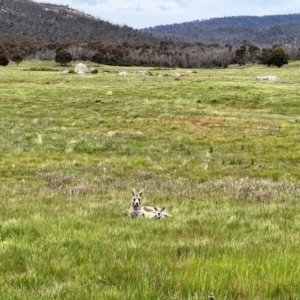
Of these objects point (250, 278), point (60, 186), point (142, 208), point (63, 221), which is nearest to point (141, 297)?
point (250, 278)

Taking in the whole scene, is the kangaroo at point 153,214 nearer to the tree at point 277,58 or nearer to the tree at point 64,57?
the tree at point 277,58

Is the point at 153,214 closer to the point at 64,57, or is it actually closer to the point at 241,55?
the point at 64,57

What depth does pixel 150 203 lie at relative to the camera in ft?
44.6

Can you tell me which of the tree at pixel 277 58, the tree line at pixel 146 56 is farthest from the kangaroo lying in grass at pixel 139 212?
the tree line at pixel 146 56

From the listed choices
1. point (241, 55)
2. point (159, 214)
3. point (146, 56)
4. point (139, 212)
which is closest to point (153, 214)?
point (159, 214)

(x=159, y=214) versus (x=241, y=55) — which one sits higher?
(x=241, y=55)

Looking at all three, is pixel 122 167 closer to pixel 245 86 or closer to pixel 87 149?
pixel 87 149

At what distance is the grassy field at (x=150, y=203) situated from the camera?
19.2 ft

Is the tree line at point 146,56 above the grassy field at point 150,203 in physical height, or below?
above

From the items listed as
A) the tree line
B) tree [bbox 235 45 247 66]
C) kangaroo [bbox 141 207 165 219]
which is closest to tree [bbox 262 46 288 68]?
the tree line

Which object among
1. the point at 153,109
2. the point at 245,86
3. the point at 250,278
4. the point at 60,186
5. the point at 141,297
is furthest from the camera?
the point at 245,86

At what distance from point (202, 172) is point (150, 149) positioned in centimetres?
646

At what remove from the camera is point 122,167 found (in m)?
22.5

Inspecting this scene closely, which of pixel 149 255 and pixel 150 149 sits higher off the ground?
pixel 149 255
